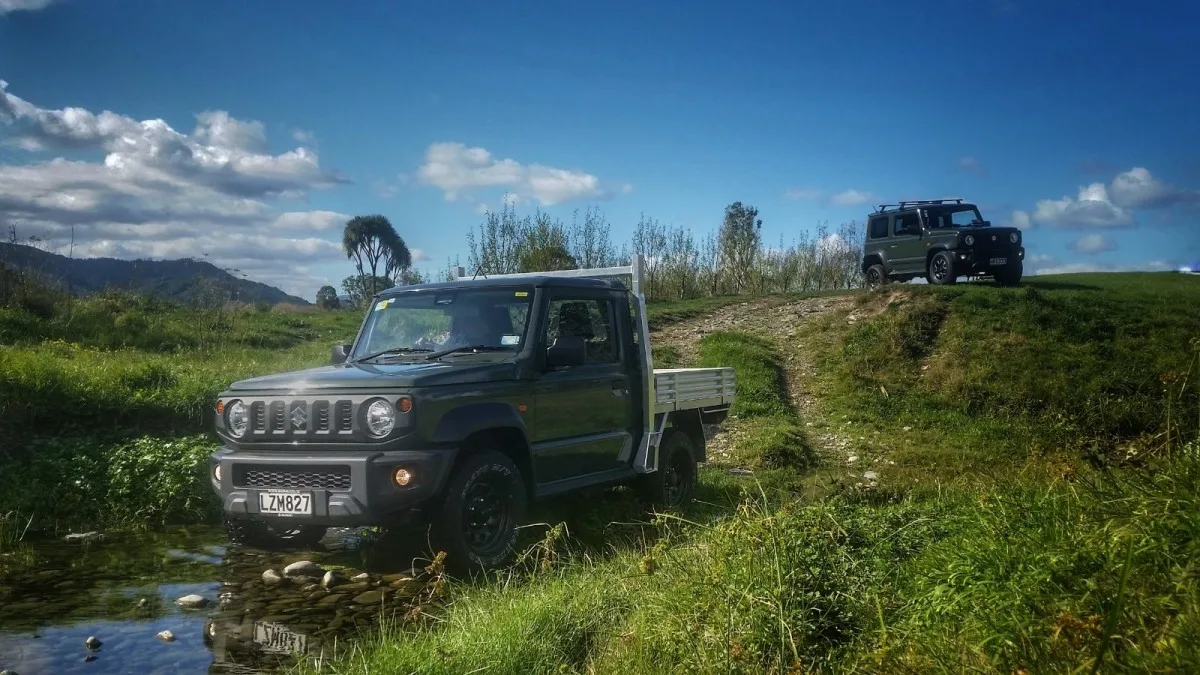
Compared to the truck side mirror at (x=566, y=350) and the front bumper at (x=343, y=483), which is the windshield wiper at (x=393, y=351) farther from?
the front bumper at (x=343, y=483)

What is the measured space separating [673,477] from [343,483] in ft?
12.1

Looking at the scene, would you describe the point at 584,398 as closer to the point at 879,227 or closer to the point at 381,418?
the point at 381,418

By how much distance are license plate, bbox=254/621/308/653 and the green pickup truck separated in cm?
81

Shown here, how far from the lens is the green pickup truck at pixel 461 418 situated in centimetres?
618

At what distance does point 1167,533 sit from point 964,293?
18.4 m

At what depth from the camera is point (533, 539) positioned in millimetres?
7324

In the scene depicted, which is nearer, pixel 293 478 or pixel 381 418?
pixel 381 418

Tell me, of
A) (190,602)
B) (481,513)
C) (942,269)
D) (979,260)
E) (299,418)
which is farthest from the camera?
(942,269)

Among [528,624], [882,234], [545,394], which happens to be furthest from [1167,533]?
[882,234]

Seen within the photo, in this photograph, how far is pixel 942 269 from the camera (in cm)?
2291

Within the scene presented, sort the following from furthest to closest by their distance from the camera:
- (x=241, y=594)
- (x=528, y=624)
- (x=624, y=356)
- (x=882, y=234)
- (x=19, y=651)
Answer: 1. (x=882, y=234)
2. (x=624, y=356)
3. (x=241, y=594)
4. (x=19, y=651)
5. (x=528, y=624)

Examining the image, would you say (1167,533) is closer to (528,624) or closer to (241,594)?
(528,624)

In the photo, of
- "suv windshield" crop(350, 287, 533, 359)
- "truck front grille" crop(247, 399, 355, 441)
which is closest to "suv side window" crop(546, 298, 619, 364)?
"suv windshield" crop(350, 287, 533, 359)

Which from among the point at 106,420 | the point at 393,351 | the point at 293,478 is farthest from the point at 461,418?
the point at 106,420
